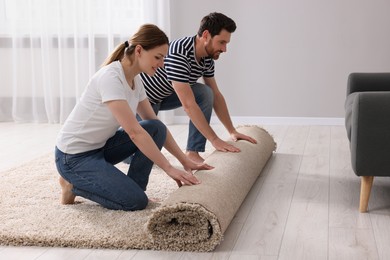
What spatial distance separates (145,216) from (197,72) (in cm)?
109

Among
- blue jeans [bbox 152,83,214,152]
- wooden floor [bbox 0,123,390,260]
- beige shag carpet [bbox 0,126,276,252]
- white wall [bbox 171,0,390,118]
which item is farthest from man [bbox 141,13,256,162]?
white wall [bbox 171,0,390,118]

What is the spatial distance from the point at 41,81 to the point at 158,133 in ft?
9.46

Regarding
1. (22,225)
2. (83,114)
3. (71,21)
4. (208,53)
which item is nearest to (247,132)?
(208,53)

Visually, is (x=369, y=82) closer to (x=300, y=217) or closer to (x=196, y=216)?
(x=300, y=217)

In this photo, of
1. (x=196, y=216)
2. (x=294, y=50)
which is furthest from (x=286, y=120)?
(x=196, y=216)

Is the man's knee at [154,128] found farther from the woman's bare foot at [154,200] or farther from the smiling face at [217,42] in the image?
the smiling face at [217,42]

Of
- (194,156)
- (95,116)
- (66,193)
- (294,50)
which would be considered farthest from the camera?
(294,50)

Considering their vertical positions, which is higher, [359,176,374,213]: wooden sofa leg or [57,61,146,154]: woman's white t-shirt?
A: [57,61,146,154]: woman's white t-shirt

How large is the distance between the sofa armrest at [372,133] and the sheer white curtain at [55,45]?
280 cm

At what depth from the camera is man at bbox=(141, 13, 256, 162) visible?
3.46 m

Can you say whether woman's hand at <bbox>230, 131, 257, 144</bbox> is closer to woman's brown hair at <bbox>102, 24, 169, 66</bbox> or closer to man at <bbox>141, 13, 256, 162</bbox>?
man at <bbox>141, 13, 256, 162</bbox>

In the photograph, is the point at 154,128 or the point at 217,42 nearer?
the point at 154,128

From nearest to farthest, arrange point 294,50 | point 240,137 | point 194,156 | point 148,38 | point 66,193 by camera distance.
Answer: point 148,38, point 66,193, point 240,137, point 194,156, point 294,50

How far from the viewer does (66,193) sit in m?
3.07
